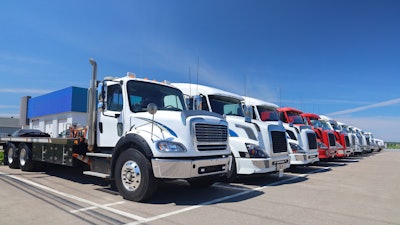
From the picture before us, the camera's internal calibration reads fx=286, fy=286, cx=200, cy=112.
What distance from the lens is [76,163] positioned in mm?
7309

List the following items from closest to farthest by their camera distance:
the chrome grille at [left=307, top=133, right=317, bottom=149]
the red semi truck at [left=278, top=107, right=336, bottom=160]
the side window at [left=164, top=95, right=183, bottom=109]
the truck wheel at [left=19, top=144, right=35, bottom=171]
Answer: the side window at [left=164, top=95, right=183, bottom=109]
the truck wheel at [left=19, top=144, right=35, bottom=171]
the chrome grille at [left=307, top=133, right=317, bottom=149]
the red semi truck at [left=278, top=107, right=336, bottom=160]

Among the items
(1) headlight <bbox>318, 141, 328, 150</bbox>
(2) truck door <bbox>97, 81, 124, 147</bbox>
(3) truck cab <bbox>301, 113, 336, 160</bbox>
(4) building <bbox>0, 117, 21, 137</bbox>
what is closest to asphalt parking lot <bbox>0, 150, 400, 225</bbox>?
(2) truck door <bbox>97, 81, 124, 147</bbox>

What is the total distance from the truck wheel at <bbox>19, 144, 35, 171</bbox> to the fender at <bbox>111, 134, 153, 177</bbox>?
18.1 ft

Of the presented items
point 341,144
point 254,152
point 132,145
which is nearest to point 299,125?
point 254,152

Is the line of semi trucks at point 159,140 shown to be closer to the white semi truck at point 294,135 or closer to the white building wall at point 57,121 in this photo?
the white semi truck at point 294,135

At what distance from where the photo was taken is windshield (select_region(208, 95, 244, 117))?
8.55 meters

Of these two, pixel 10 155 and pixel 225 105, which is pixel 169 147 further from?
pixel 10 155

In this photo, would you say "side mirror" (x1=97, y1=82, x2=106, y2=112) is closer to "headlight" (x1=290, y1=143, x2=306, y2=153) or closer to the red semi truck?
"headlight" (x1=290, y1=143, x2=306, y2=153)

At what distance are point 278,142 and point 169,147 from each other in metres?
4.44

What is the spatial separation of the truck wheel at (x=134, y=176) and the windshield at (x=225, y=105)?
344 cm

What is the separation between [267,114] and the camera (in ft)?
35.7

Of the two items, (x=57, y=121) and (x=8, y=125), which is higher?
(x=8, y=125)

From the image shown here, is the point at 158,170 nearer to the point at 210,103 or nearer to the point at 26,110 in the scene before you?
the point at 210,103

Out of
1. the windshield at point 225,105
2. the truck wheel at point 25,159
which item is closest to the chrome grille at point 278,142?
the windshield at point 225,105
